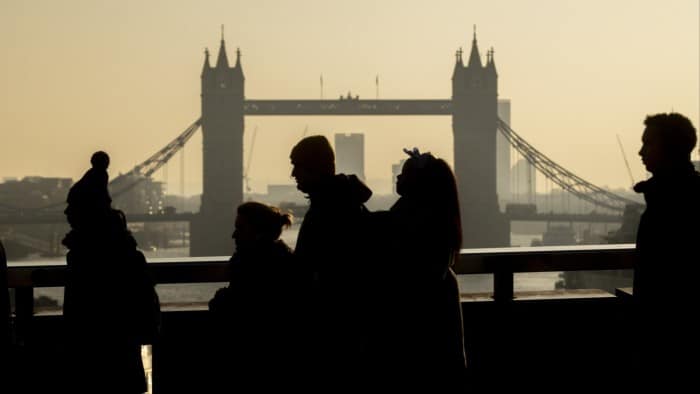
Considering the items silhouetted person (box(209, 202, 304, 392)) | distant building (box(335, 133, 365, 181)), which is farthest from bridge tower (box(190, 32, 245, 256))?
distant building (box(335, 133, 365, 181))

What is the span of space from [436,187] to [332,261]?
14.6 inches

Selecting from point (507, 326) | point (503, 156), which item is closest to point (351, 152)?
point (503, 156)

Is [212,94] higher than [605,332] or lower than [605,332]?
higher

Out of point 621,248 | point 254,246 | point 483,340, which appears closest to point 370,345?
point 254,246

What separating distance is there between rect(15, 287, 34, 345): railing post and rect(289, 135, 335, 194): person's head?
1.35 m

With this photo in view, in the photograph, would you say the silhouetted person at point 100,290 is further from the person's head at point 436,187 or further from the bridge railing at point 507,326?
the person's head at point 436,187

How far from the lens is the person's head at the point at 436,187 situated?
245 cm

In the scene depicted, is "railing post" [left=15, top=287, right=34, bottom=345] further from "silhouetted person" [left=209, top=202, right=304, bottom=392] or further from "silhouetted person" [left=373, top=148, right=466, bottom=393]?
"silhouetted person" [left=373, top=148, right=466, bottom=393]

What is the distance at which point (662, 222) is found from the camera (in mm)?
2391

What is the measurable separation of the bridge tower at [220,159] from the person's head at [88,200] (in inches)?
2268

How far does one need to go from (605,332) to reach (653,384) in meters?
1.26

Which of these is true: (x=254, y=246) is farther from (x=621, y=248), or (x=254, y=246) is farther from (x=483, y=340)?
(x=621, y=248)

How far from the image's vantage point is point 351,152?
433ft

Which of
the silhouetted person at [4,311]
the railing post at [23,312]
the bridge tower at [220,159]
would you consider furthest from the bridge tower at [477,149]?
the silhouetted person at [4,311]
